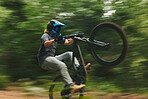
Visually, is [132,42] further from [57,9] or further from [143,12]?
[57,9]

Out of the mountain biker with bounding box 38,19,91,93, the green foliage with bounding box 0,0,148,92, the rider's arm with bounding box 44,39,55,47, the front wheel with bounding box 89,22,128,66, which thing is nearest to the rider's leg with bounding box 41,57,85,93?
the mountain biker with bounding box 38,19,91,93

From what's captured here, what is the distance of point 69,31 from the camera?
23.6 feet

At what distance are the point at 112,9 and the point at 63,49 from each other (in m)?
2.03

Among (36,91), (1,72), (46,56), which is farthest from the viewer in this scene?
(1,72)

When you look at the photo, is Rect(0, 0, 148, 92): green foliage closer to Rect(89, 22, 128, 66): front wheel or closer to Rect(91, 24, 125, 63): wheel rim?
Rect(91, 24, 125, 63): wheel rim

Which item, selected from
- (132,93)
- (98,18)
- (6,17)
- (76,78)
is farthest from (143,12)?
(6,17)

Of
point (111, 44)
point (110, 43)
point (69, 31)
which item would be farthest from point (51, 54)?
point (69, 31)

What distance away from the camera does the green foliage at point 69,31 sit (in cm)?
672

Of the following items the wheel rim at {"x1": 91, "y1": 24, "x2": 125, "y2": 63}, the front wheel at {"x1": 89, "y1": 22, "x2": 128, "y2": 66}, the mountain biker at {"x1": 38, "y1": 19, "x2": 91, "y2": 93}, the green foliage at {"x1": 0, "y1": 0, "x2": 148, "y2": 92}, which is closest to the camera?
the front wheel at {"x1": 89, "y1": 22, "x2": 128, "y2": 66}

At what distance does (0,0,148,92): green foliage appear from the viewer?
6.72 m

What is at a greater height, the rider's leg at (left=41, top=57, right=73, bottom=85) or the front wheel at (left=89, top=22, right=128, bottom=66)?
the front wheel at (left=89, top=22, right=128, bottom=66)

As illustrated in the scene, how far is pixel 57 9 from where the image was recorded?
23.9ft

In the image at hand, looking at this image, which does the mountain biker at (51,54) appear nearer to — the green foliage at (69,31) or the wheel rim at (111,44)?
the wheel rim at (111,44)

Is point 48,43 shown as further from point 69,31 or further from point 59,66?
point 69,31
